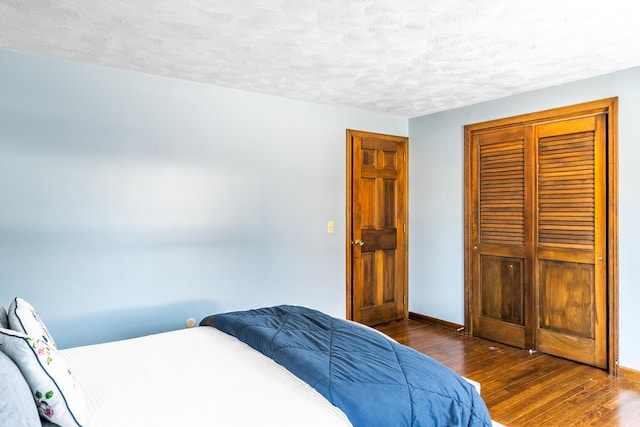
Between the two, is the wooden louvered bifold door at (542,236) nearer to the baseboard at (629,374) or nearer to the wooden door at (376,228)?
the baseboard at (629,374)

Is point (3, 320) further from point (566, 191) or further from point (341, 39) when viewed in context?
point (566, 191)

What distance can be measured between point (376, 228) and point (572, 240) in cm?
191

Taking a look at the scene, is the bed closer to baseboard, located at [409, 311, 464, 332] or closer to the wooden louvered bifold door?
the wooden louvered bifold door

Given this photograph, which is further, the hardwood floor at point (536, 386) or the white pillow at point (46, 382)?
the hardwood floor at point (536, 386)

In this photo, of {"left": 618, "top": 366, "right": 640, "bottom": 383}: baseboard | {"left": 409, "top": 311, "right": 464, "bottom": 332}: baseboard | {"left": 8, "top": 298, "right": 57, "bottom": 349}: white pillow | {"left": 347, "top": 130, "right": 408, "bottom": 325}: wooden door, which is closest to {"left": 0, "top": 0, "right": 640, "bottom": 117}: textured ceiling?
{"left": 347, "top": 130, "right": 408, "bottom": 325}: wooden door

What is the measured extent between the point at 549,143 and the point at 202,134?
306 cm

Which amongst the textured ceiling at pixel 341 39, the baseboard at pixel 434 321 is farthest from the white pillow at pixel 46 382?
the baseboard at pixel 434 321

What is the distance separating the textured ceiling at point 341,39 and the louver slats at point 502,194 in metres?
0.69

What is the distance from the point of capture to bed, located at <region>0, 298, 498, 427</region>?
53.2 inches

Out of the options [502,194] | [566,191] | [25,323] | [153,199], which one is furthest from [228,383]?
[502,194]

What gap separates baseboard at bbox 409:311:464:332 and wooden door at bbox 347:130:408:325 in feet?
0.38

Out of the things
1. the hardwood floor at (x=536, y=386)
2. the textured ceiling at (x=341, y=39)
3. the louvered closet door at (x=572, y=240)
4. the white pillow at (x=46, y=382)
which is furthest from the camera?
the louvered closet door at (x=572, y=240)

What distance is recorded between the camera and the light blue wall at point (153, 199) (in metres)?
2.88

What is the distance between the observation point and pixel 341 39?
2605 mm
